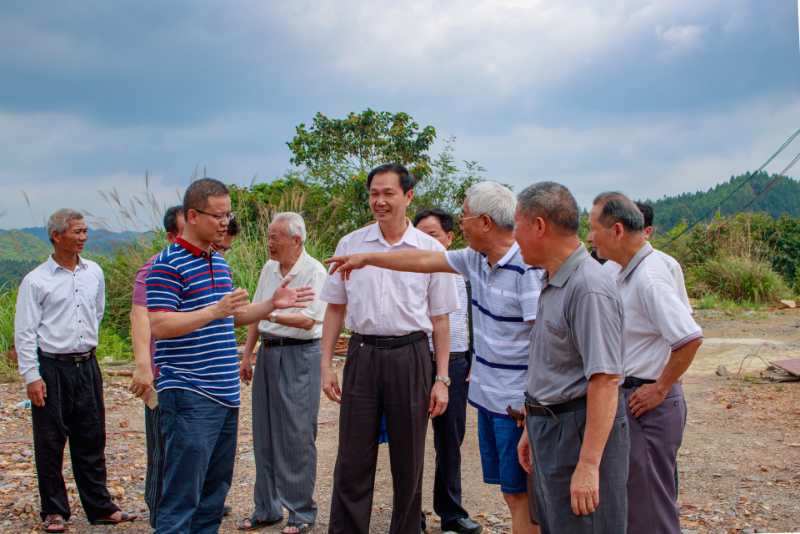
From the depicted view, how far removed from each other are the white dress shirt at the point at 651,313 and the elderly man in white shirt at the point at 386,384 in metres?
1.00

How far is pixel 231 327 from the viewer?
3.14 m

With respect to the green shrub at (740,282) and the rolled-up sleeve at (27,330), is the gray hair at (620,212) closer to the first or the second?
the rolled-up sleeve at (27,330)

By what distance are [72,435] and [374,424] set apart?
1.95m

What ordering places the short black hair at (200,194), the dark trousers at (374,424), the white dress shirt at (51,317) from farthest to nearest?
the white dress shirt at (51,317) < the dark trousers at (374,424) < the short black hair at (200,194)

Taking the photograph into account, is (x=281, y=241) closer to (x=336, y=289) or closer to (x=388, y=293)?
(x=336, y=289)

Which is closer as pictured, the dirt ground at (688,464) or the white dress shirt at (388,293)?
the white dress shirt at (388,293)

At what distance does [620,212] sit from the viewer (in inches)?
121

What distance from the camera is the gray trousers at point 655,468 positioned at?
297cm

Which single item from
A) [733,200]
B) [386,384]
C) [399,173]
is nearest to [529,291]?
[386,384]

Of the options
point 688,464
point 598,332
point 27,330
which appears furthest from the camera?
point 688,464

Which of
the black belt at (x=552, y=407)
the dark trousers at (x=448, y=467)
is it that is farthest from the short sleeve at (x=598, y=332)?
the dark trousers at (x=448, y=467)

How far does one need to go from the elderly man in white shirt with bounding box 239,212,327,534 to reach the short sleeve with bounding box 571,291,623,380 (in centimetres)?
232

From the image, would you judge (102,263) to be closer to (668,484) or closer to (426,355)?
(426,355)

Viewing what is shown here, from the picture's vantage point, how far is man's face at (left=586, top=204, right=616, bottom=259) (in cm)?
312
